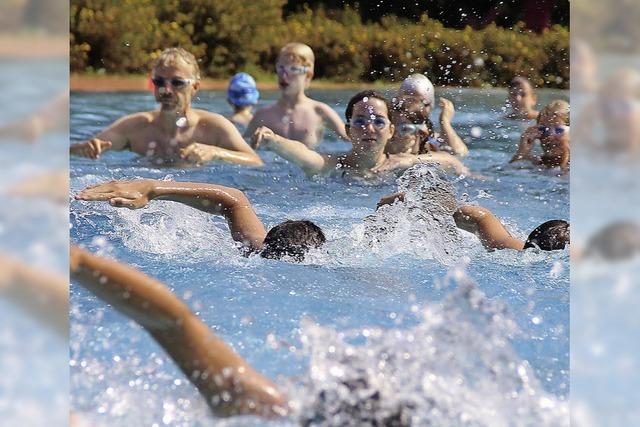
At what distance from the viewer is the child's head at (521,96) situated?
4.71 meters

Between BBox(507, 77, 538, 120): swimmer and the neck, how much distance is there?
1.01 metres

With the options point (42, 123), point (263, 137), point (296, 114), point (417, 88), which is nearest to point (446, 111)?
point (417, 88)

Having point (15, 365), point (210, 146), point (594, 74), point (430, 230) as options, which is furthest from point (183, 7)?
point (15, 365)

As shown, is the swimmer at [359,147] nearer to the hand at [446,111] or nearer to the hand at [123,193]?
the hand at [446,111]

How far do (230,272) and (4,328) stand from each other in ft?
2.74

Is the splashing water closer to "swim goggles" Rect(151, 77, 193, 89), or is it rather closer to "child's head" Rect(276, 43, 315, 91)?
"swim goggles" Rect(151, 77, 193, 89)

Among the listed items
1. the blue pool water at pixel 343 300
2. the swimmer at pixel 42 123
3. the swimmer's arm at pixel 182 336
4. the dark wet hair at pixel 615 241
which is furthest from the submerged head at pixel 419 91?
the swimmer's arm at pixel 182 336

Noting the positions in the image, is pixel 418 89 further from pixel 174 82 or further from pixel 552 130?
pixel 174 82

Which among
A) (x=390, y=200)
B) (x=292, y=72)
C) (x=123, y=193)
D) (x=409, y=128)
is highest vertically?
(x=292, y=72)

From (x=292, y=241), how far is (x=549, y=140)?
1.75 metres

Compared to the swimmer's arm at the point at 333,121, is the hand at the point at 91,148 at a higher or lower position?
lower

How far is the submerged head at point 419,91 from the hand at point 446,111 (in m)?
0.11

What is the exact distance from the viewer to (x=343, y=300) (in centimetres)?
286

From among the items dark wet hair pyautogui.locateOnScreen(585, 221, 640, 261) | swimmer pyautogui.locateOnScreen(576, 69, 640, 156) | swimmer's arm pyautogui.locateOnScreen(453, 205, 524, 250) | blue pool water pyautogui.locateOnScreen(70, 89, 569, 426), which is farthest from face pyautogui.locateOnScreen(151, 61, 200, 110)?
dark wet hair pyautogui.locateOnScreen(585, 221, 640, 261)
